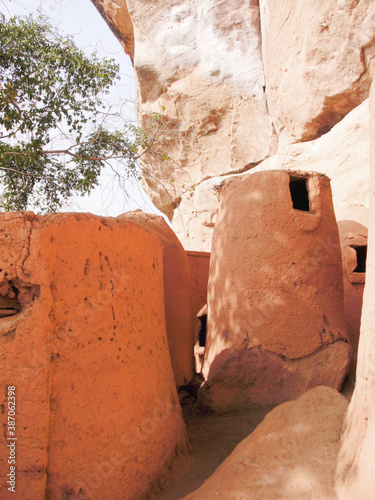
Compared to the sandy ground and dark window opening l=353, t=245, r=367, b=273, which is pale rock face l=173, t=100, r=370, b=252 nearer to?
dark window opening l=353, t=245, r=367, b=273

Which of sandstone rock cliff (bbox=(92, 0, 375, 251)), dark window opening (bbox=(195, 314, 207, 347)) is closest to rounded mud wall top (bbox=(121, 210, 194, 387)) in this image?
dark window opening (bbox=(195, 314, 207, 347))

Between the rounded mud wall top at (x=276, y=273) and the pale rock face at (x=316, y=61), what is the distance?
3.56m

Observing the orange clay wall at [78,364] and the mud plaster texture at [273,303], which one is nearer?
the orange clay wall at [78,364]

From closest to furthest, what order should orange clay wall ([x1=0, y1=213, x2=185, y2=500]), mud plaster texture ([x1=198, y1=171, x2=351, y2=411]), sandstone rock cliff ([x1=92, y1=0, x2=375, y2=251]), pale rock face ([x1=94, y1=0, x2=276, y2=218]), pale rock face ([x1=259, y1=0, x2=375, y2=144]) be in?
1. orange clay wall ([x1=0, y1=213, x2=185, y2=500])
2. mud plaster texture ([x1=198, y1=171, x2=351, y2=411])
3. pale rock face ([x1=259, y1=0, x2=375, y2=144])
4. sandstone rock cliff ([x1=92, y1=0, x2=375, y2=251])
5. pale rock face ([x1=94, y1=0, x2=276, y2=218])

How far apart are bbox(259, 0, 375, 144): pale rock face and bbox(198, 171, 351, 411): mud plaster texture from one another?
3.65 metres

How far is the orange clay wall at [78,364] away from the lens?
7.07ft

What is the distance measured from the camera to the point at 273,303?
3.55m

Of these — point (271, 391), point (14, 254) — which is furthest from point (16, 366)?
point (271, 391)

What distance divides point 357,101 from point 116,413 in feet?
20.1

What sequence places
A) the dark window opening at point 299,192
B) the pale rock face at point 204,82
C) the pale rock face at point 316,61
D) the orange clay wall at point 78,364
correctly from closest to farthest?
the orange clay wall at point 78,364 < the dark window opening at point 299,192 < the pale rock face at point 316,61 < the pale rock face at point 204,82

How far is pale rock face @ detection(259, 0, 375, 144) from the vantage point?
255 inches

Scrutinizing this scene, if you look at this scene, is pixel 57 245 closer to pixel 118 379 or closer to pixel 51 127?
pixel 118 379

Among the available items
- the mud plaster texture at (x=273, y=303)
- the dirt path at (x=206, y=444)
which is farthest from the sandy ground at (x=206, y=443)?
the mud plaster texture at (x=273, y=303)

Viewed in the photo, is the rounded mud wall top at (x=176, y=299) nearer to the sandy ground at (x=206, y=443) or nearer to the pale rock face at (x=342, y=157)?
the sandy ground at (x=206, y=443)
